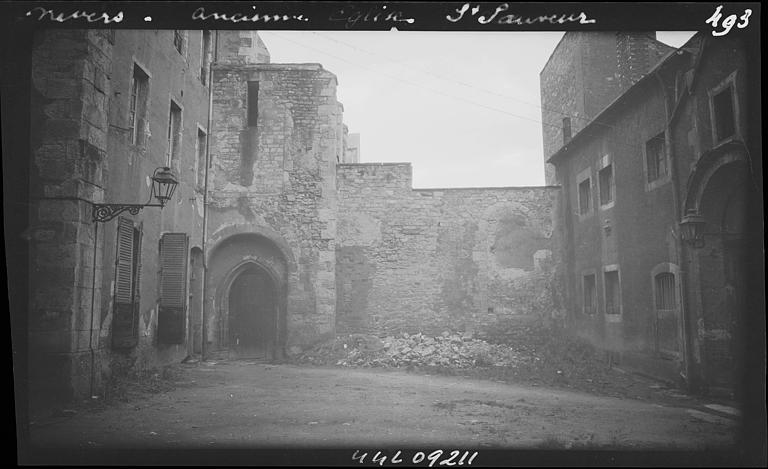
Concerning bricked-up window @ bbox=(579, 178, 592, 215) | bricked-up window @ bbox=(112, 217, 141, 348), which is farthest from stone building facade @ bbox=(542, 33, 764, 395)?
bricked-up window @ bbox=(112, 217, 141, 348)

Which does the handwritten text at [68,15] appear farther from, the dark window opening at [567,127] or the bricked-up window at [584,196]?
the dark window opening at [567,127]

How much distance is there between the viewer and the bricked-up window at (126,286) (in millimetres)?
8297

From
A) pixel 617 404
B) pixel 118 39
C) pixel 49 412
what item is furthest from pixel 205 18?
pixel 617 404

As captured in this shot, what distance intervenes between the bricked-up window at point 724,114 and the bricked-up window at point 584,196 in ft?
17.0

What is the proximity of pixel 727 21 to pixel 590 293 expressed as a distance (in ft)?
28.9

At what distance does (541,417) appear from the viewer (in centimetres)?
712

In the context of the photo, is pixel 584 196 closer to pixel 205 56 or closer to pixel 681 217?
pixel 681 217

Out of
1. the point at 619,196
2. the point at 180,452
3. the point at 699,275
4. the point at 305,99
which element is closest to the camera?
the point at 180,452

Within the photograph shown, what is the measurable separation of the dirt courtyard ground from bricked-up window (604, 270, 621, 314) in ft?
11.4

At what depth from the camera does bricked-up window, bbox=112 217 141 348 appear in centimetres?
830

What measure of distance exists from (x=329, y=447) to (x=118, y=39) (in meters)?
6.59

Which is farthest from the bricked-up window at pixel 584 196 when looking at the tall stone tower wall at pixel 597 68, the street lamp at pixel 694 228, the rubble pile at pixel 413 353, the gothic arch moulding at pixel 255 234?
the gothic arch moulding at pixel 255 234

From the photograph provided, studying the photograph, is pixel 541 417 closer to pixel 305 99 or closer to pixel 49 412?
pixel 49 412

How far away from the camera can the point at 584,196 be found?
13852 mm
